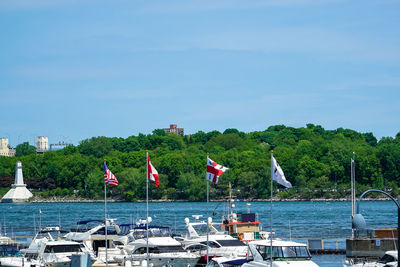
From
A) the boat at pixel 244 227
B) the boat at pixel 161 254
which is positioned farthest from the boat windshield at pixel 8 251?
the boat at pixel 244 227

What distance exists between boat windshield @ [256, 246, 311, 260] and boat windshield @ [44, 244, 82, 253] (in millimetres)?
12515

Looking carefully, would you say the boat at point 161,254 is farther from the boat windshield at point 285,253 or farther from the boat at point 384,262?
the boat at point 384,262

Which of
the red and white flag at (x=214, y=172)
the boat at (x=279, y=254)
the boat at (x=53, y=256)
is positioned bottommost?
the boat at (x=53, y=256)

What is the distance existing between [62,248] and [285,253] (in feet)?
46.1

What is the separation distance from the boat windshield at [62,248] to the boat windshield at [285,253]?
12.5 metres

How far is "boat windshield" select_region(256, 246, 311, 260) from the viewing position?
34062 millimetres

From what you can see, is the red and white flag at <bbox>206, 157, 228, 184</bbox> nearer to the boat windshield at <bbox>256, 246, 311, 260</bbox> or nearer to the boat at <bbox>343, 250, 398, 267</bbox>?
the boat windshield at <bbox>256, 246, 311, 260</bbox>

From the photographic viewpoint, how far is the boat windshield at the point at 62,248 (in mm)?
42250

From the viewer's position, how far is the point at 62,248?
4244 cm

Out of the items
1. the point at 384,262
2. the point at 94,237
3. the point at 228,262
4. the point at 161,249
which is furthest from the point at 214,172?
the point at 94,237

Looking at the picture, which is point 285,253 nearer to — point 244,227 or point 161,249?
point 161,249

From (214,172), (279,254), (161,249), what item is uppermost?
(214,172)

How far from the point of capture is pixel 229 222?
53250 mm

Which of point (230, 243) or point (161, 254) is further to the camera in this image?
point (230, 243)
